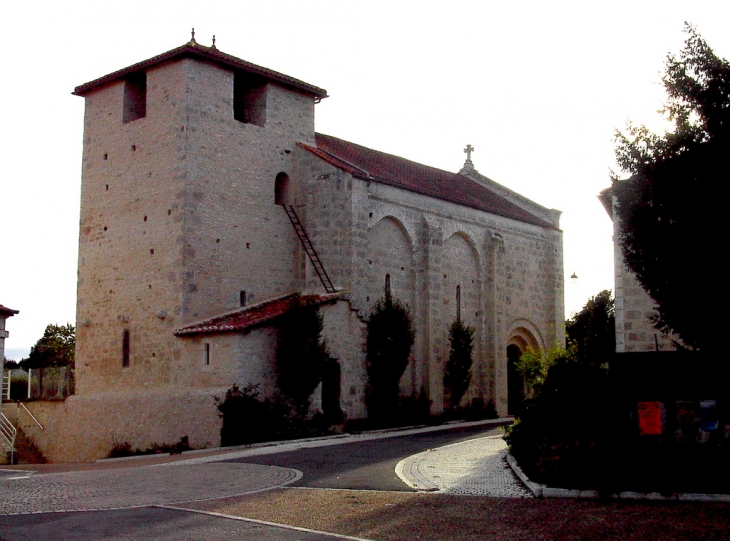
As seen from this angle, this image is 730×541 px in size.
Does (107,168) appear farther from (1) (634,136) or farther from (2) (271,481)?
(1) (634,136)

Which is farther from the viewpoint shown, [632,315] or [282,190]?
[282,190]

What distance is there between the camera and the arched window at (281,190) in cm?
3099

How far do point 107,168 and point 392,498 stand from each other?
68.6 ft

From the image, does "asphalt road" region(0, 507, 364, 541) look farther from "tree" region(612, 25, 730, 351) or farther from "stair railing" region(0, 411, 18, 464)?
"stair railing" region(0, 411, 18, 464)

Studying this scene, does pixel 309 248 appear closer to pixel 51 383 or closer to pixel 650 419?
pixel 51 383

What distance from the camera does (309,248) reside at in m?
29.9

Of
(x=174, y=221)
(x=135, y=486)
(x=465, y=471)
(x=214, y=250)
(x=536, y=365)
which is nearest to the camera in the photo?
(x=135, y=486)

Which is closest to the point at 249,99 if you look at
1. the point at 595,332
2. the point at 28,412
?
the point at 28,412

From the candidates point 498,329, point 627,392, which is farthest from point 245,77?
point 627,392

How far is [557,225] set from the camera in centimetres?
4128

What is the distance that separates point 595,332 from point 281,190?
40.7ft

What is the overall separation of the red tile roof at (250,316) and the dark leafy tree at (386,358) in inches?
83.9

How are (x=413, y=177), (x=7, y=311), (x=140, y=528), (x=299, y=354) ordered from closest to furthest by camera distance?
(x=140, y=528) → (x=7, y=311) → (x=299, y=354) → (x=413, y=177)

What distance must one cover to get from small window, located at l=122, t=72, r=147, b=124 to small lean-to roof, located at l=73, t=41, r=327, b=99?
16.0 inches
